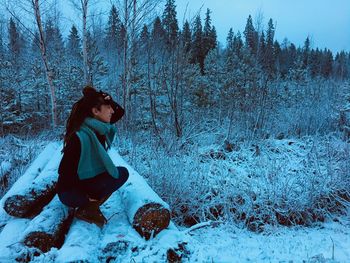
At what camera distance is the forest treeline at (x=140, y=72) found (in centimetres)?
896

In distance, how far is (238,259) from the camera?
3.25 metres

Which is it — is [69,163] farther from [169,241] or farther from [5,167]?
[5,167]

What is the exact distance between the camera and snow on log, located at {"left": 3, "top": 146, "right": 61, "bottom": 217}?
276 cm

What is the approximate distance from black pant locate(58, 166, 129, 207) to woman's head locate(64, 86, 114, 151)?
45 centimetres

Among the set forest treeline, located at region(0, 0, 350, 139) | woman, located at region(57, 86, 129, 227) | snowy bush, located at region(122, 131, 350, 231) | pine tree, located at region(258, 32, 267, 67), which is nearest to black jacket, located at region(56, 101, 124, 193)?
woman, located at region(57, 86, 129, 227)

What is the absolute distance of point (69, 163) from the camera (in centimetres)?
249

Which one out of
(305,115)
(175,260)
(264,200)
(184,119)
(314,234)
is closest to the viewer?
(175,260)

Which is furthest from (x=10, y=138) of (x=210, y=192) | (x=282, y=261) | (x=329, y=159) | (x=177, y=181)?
(x=329, y=159)

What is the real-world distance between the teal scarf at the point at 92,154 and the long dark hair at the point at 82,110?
0.19 feet

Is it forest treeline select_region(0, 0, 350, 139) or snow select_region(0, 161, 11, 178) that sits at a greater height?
forest treeline select_region(0, 0, 350, 139)

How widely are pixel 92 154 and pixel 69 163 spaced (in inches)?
8.6

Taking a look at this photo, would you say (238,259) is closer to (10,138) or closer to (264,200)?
(264,200)

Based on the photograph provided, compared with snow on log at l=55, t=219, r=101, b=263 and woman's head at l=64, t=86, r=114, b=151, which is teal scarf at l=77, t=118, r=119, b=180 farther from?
snow on log at l=55, t=219, r=101, b=263

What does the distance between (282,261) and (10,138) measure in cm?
690
